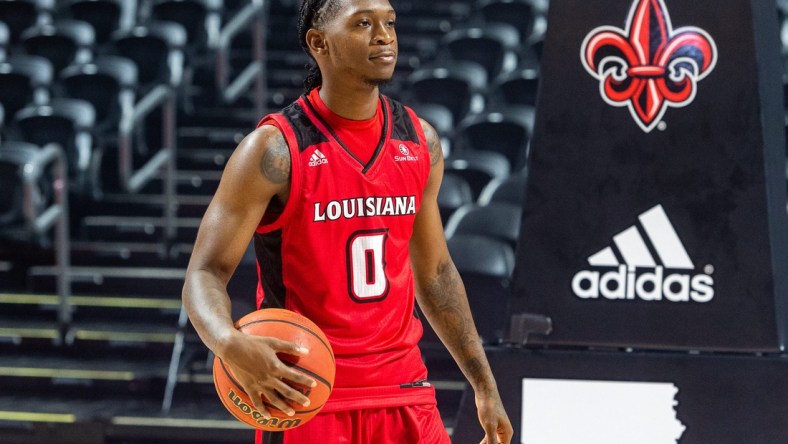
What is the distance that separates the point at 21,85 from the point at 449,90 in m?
3.47

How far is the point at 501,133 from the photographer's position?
27.0ft

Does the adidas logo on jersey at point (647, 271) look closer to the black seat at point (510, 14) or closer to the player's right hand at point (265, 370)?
the player's right hand at point (265, 370)

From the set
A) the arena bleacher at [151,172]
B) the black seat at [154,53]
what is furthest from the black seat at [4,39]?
the black seat at [154,53]

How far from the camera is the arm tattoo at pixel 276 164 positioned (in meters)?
2.54

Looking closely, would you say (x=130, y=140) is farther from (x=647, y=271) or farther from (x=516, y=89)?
(x=647, y=271)

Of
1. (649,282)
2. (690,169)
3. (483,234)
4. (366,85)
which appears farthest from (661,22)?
(483,234)

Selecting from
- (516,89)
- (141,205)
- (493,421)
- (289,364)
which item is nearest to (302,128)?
(289,364)

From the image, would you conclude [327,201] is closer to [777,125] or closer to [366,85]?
[366,85]

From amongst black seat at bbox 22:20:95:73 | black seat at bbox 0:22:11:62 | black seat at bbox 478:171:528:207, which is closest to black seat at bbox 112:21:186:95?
black seat at bbox 22:20:95:73

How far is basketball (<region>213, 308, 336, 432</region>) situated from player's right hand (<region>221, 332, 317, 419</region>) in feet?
0.21

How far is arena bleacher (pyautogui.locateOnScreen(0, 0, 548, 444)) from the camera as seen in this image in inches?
245

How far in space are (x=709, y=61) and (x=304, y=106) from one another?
127 centimetres

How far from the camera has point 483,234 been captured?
6.17m

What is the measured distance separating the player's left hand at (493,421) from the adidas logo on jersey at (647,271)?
61 cm
